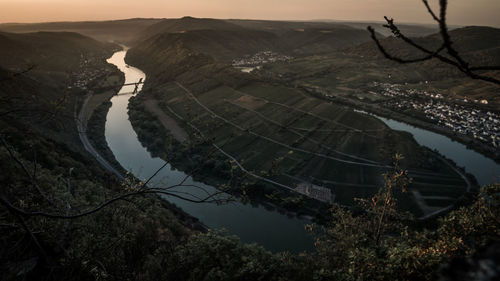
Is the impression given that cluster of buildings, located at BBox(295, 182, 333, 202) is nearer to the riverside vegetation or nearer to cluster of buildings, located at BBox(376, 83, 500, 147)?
the riverside vegetation

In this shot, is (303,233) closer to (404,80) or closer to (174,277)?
(174,277)

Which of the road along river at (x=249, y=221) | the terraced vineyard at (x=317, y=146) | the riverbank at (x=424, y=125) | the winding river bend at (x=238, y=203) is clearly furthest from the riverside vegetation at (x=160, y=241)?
the riverbank at (x=424, y=125)

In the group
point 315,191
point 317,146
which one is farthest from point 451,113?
point 315,191

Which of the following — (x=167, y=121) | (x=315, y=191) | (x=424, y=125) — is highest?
(x=167, y=121)

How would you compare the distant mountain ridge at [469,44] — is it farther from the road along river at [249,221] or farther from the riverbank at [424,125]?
the road along river at [249,221]

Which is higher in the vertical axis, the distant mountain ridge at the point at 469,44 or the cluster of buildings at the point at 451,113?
the distant mountain ridge at the point at 469,44

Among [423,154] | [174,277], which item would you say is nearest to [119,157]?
[174,277]

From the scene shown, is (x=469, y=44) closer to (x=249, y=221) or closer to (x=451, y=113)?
(x=451, y=113)
